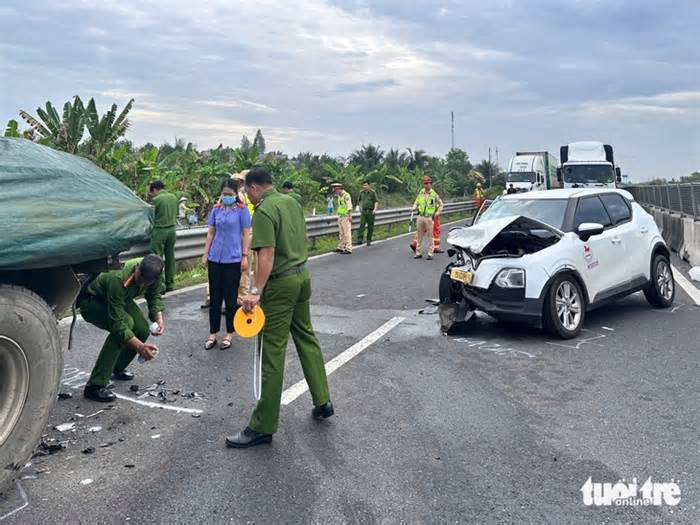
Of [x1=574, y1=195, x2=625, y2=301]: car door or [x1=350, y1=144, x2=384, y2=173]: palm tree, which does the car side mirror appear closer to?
[x1=574, y1=195, x2=625, y2=301]: car door

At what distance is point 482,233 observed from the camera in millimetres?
7535

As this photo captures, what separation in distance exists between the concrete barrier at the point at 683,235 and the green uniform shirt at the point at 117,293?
11543mm

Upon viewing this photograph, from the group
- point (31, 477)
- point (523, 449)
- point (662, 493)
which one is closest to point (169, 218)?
point (31, 477)

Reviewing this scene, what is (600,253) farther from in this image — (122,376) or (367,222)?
(367,222)

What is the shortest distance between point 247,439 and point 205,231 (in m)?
7.41

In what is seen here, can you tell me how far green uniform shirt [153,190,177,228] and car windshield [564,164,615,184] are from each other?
68.2 ft

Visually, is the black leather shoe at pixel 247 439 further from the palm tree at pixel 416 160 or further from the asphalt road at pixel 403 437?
the palm tree at pixel 416 160

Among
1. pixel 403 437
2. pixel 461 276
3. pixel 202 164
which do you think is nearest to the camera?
pixel 403 437

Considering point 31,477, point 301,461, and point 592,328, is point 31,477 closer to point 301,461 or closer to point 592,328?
point 301,461

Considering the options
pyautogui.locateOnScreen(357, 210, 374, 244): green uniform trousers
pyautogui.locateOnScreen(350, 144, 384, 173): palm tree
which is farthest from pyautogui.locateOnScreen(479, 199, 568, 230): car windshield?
pyautogui.locateOnScreen(350, 144, 384, 173): palm tree

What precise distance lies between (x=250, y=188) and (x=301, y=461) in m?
1.93

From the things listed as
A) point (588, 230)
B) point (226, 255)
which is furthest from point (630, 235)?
point (226, 255)

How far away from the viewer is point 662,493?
3.57 m

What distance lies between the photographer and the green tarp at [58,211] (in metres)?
3.41
